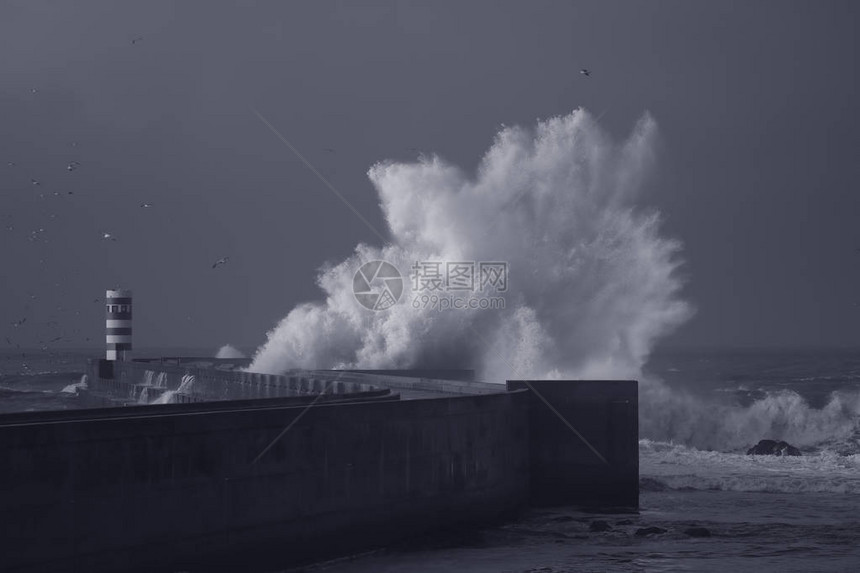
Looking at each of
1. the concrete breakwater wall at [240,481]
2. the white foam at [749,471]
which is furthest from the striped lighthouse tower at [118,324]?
the concrete breakwater wall at [240,481]

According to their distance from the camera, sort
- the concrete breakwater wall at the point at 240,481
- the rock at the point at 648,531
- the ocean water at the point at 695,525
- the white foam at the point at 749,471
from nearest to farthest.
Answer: the concrete breakwater wall at the point at 240,481 → the ocean water at the point at 695,525 → the rock at the point at 648,531 → the white foam at the point at 749,471

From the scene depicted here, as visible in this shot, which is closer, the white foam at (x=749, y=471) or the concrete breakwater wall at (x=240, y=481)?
the concrete breakwater wall at (x=240, y=481)

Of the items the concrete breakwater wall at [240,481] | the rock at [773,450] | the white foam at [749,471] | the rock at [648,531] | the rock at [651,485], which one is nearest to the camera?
the concrete breakwater wall at [240,481]

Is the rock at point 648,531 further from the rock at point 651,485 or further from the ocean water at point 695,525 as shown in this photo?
the rock at point 651,485

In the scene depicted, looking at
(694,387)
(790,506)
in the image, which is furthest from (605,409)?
(694,387)

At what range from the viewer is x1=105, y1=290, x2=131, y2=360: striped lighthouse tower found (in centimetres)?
3153

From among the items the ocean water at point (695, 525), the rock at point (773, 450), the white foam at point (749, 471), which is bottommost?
the ocean water at point (695, 525)

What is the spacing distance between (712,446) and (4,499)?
78.4ft

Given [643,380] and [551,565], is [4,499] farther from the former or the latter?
[643,380]

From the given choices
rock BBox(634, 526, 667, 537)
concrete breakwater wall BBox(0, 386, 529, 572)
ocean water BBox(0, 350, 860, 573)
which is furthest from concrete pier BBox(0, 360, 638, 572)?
rock BBox(634, 526, 667, 537)

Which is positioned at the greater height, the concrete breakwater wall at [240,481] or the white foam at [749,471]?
the concrete breakwater wall at [240,481]

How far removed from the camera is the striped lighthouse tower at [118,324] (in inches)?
1241

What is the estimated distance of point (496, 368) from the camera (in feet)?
97.5

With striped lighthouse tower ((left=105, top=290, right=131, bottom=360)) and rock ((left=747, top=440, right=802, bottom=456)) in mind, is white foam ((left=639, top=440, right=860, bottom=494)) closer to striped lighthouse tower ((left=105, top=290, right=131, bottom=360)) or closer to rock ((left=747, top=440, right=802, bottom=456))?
rock ((left=747, top=440, right=802, bottom=456))
